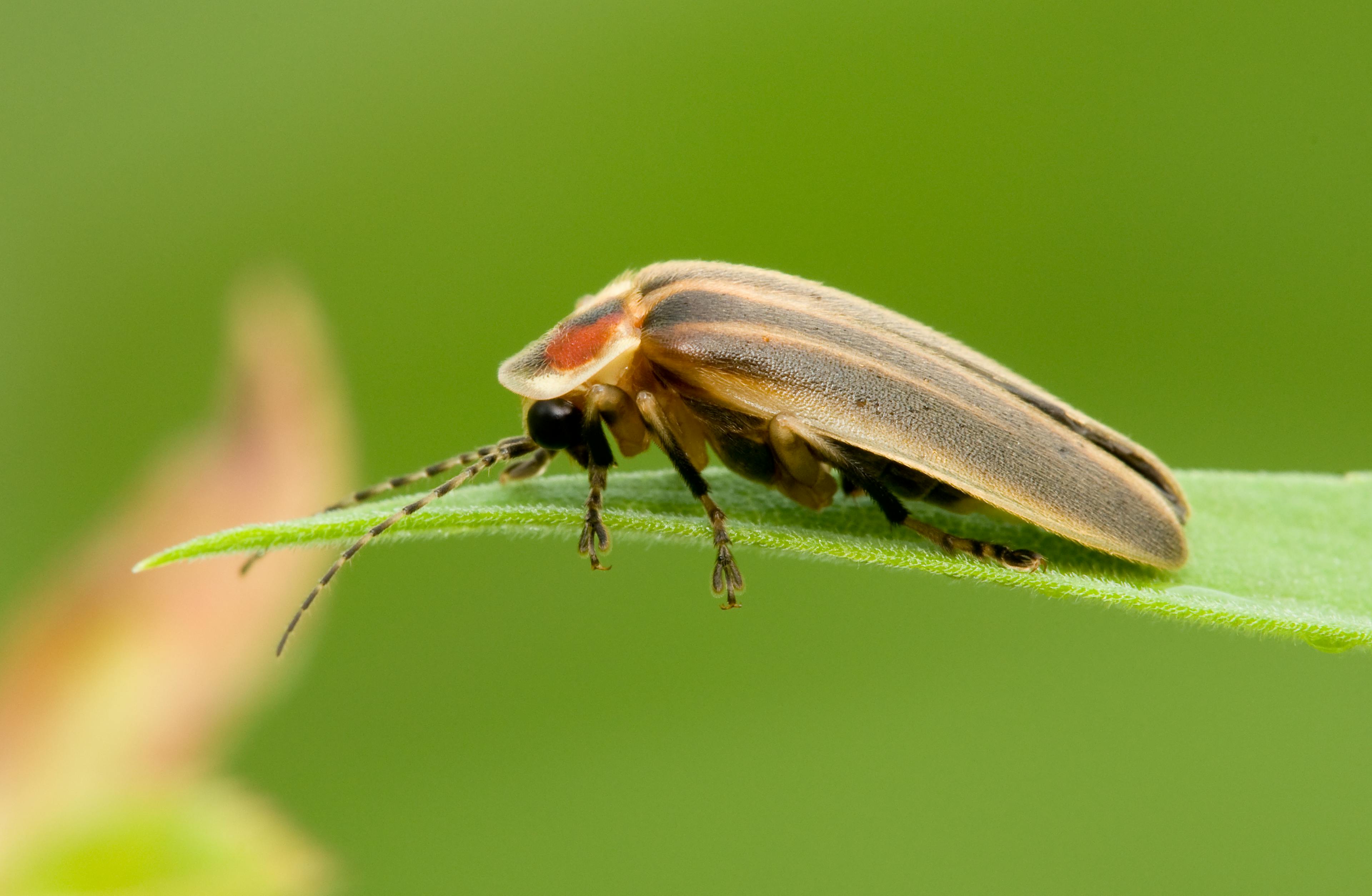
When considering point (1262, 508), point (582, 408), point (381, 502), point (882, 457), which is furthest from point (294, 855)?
point (1262, 508)

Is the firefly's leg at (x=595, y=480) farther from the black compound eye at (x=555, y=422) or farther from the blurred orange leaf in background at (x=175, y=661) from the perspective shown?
the blurred orange leaf in background at (x=175, y=661)

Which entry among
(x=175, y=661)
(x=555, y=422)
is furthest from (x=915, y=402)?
(x=175, y=661)

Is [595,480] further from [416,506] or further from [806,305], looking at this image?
[806,305]

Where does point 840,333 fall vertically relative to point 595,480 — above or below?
above

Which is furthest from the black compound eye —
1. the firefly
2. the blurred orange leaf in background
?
the blurred orange leaf in background

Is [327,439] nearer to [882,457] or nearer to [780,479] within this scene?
[780,479]

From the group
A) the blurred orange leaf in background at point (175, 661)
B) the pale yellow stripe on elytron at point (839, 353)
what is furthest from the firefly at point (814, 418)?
the blurred orange leaf in background at point (175, 661)
